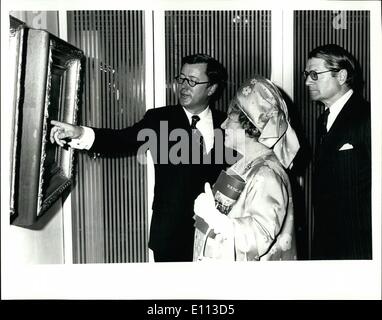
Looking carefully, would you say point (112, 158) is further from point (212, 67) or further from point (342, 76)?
point (342, 76)

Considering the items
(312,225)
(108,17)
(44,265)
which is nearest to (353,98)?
(312,225)

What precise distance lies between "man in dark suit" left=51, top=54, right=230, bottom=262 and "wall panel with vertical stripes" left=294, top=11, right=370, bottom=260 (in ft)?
0.99

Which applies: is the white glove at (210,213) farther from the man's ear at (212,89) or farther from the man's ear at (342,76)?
the man's ear at (342,76)

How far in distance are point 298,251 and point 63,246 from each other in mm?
914

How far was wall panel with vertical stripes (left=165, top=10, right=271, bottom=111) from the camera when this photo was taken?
1.94m

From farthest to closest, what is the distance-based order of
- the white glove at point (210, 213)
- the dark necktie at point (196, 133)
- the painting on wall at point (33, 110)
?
the dark necktie at point (196, 133) < the white glove at point (210, 213) < the painting on wall at point (33, 110)

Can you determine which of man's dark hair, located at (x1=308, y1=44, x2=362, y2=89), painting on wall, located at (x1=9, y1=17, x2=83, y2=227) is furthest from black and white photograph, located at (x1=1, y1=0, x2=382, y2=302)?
painting on wall, located at (x1=9, y1=17, x2=83, y2=227)

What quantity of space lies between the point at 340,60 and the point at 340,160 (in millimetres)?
382

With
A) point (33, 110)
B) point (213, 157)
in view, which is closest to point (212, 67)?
point (213, 157)

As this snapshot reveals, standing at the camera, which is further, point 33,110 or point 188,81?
point 188,81

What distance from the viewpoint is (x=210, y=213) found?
190cm

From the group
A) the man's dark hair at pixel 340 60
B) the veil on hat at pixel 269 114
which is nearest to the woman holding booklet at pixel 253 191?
the veil on hat at pixel 269 114

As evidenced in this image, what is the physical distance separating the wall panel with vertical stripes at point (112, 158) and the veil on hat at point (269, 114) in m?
0.40

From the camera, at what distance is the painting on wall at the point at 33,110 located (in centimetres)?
150
